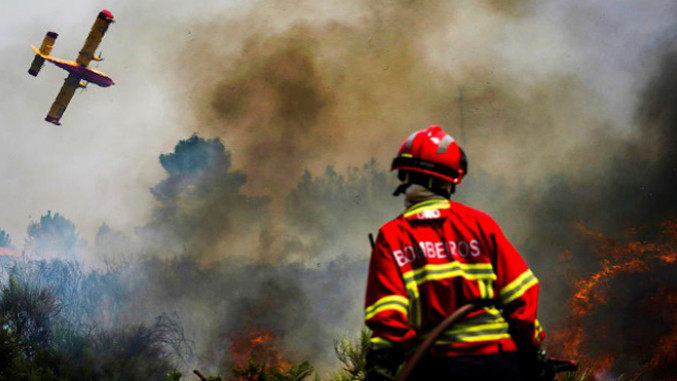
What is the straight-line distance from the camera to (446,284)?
3508 mm

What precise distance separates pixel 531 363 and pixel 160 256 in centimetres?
2818

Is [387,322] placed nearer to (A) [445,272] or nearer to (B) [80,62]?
(A) [445,272]

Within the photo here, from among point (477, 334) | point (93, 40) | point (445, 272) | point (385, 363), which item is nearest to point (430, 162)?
point (445, 272)

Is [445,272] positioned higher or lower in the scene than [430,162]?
lower

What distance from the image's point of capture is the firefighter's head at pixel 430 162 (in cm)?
379

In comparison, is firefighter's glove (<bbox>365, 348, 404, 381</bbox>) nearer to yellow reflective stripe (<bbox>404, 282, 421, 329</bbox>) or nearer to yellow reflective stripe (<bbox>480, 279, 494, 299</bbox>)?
yellow reflective stripe (<bbox>404, 282, 421, 329</bbox>)

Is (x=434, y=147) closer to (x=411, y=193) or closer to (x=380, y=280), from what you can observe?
(x=411, y=193)

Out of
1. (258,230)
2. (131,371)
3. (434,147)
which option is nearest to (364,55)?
(258,230)

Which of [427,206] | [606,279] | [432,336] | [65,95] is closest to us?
[432,336]

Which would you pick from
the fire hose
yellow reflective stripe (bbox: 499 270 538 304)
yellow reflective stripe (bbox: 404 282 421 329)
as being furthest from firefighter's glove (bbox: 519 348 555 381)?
yellow reflective stripe (bbox: 404 282 421 329)

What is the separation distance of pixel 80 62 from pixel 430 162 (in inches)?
1056

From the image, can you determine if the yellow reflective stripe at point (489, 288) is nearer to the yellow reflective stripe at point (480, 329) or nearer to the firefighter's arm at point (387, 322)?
the yellow reflective stripe at point (480, 329)

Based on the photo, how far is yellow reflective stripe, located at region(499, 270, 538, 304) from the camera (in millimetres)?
3613

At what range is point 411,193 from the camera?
3809mm
